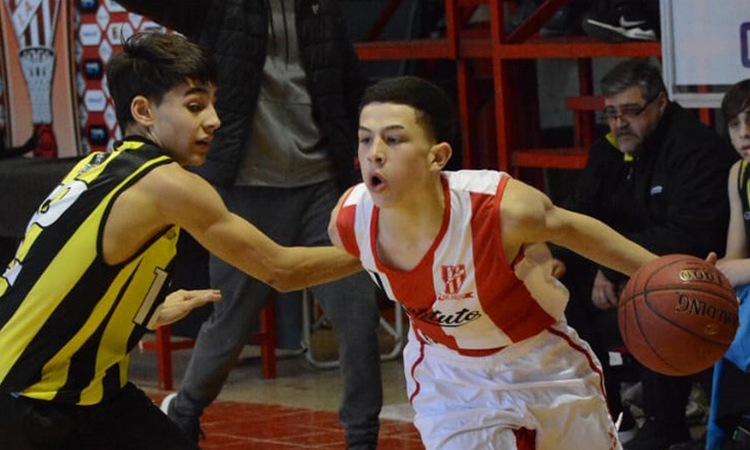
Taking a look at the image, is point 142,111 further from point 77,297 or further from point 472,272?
point 472,272

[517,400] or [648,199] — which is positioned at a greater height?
[648,199]

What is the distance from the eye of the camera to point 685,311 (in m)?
4.86

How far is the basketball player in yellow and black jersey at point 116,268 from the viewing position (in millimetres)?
4801

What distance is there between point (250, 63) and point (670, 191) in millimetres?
1710

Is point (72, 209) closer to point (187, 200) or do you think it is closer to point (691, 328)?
point (187, 200)

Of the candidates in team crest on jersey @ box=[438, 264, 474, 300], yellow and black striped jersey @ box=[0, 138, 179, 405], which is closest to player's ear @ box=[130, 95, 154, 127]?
yellow and black striped jersey @ box=[0, 138, 179, 405]

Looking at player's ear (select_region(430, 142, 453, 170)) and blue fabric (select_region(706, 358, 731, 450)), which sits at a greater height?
player's ear (select_region(430, 142, 453, 170))

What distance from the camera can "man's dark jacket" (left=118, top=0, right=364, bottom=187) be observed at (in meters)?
6.87

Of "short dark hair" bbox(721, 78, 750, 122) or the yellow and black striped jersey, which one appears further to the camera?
"short dark hair" bbox(721, 78, 750, 122)

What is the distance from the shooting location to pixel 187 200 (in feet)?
16.1

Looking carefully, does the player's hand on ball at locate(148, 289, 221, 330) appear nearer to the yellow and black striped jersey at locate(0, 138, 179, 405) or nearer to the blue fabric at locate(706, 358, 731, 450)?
the yellow and black striped jersey at locate(0, 138, 179, 405)

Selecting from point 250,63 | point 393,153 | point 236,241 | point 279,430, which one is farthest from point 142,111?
point 279,430

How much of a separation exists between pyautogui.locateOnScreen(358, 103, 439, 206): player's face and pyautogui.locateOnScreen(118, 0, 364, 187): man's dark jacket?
2.18 meters

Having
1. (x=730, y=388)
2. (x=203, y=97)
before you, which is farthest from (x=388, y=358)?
(x=203, y=97)
